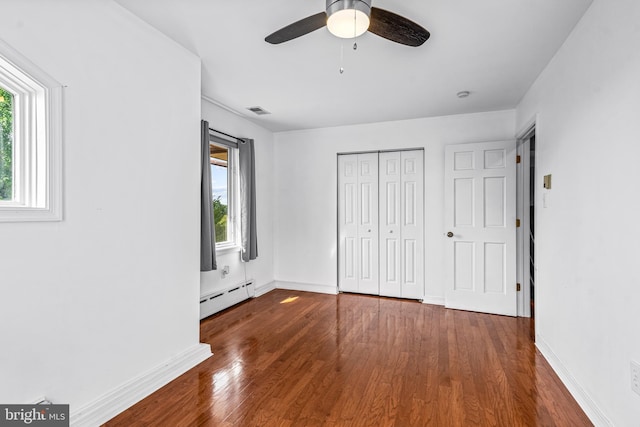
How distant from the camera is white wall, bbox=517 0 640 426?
160cm

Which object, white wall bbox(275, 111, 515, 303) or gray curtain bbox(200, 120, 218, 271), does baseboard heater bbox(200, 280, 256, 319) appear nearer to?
gray curtain bbox(200, 120, 218, 271)

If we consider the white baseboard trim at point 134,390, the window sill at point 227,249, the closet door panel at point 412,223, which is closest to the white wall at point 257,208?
the window sill at point 227,249

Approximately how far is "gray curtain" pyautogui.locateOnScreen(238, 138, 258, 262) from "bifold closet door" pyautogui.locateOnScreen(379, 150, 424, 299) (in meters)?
1.77

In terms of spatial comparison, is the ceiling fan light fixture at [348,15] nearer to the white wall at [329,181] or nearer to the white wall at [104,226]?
the white wall at [104,226]

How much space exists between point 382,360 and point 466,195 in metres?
2.31

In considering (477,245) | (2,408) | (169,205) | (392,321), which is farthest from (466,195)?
(2,408)

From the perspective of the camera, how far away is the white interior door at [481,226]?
3.84 meters

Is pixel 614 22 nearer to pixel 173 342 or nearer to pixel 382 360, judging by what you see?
pixel 382 360

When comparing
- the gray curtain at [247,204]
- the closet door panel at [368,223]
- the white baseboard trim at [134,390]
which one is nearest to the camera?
the white baseboard trim at [134,390]

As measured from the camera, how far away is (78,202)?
182 cm

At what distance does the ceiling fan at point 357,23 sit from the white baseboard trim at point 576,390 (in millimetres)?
2302

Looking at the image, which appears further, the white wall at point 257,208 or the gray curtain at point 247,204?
the gray curtain at point 247,204

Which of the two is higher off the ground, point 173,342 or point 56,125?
point 56,125

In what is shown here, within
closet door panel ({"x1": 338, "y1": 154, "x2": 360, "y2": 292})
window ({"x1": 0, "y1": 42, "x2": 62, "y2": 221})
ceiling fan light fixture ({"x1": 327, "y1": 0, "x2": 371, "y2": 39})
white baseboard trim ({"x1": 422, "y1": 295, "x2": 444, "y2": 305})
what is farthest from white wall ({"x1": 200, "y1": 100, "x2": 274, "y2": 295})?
ceiling fan light fixture ({"x1": 327, "y1": 0, "x2": 371, "y2": 39})
